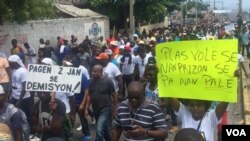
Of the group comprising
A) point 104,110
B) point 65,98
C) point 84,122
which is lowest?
point 84,122

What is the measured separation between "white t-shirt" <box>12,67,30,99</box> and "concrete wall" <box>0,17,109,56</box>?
965cm

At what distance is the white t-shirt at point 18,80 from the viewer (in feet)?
25.3

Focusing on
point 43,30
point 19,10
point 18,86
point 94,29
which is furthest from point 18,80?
point 94,29

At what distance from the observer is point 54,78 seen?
657 cm

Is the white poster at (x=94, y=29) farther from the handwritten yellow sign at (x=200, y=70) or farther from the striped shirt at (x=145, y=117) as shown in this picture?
the striped shirt at (x=145, y=117)

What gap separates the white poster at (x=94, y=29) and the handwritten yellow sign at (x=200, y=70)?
64.3 ft

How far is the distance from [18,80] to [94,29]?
17.4 meters

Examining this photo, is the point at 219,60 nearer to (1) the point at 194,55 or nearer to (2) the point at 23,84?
(1) the point at 194,55

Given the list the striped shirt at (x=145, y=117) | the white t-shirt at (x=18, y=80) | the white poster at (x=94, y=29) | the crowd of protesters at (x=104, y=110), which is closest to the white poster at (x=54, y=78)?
the crowd of protesters at (x=104, y=110)

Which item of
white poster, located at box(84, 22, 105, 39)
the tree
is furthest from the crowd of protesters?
white poster, located at box(84, 22, 105, 39)

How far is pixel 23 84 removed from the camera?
766 centimetres

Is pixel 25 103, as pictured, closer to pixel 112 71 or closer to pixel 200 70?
pixel 112 71

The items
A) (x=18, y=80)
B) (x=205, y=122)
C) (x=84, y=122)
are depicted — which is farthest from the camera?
(x=84, y=122)

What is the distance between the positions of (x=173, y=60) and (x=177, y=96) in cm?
38
